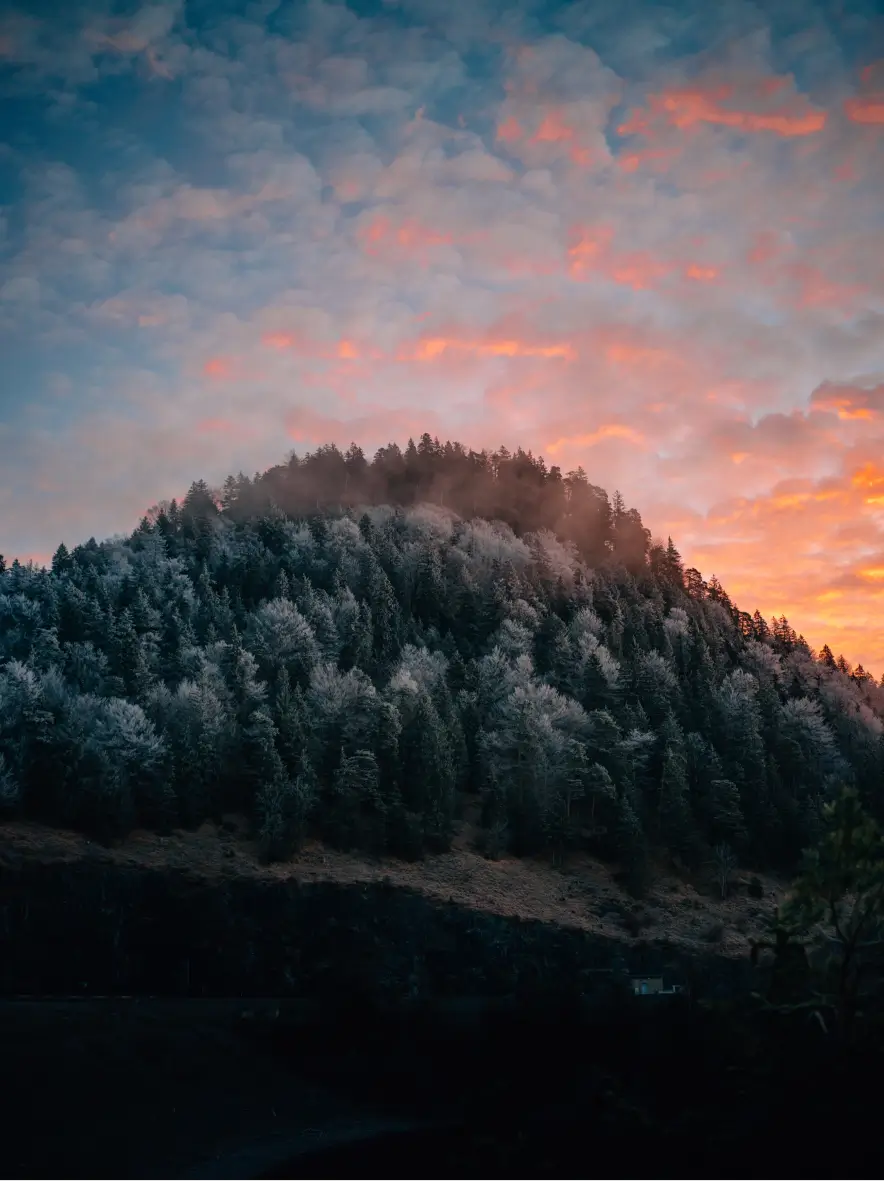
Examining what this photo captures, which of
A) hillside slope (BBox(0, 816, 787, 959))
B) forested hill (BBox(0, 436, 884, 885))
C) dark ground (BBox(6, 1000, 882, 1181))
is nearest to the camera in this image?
dark ground (BBox(6, 1000, 882, 1181))

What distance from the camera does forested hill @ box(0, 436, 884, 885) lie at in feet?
260

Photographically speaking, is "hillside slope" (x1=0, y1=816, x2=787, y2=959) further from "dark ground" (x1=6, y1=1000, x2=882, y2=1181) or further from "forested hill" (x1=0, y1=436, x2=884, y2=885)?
"dark ground" (x1=6, y1=1000, x2=882, y2=1181)

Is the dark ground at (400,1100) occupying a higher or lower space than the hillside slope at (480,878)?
lower

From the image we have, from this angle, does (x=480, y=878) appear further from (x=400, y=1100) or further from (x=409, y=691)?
(x=400, y=1100)

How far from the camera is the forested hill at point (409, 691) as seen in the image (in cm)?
7925

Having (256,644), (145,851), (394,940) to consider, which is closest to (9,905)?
(145,851)

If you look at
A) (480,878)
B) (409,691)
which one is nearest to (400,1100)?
(480,878)

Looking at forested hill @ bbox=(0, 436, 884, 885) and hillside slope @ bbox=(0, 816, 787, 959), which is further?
forested hill @ bbox=(0, 436, 884, 885)

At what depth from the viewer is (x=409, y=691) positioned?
92438 mm

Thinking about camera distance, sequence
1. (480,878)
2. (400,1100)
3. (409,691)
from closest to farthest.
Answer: (400,1100)
(480,878)
(409,691)

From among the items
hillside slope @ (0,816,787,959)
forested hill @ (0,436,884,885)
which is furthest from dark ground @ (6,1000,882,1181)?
forested hill @ (0,436,884,885)

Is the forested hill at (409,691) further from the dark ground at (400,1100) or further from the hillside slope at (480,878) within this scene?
the dark ground at (400,1100)

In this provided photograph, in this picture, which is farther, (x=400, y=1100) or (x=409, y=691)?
(x=409, y=691)

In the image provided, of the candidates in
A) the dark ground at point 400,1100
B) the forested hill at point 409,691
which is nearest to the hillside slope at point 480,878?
the forested hill at point 409,691
